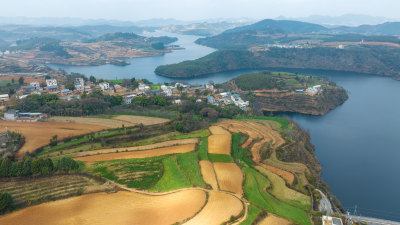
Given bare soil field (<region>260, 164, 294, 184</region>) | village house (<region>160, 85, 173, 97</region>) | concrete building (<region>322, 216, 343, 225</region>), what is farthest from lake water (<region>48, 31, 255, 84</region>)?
concrete building (<region>322, 216, 343, 225</region>)

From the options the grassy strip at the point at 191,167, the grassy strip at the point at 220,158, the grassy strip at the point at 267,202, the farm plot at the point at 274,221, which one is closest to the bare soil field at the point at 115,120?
the grassy strip at the point at 191,167

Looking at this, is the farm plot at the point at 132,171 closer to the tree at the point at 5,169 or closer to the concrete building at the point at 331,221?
the tree at the point at 5,169

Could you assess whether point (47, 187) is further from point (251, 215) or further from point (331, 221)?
point (331, 221)

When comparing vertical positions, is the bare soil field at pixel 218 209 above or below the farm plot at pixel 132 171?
below

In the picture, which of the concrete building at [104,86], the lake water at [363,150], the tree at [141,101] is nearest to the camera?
the lake water at [363,150]

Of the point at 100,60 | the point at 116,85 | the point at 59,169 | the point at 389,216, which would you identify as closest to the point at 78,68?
the point at 100,60

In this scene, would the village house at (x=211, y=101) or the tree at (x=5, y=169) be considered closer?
the tree at (x=5, y=169)

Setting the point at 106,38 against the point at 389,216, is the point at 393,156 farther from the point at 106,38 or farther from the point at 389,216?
the point at 106,38
